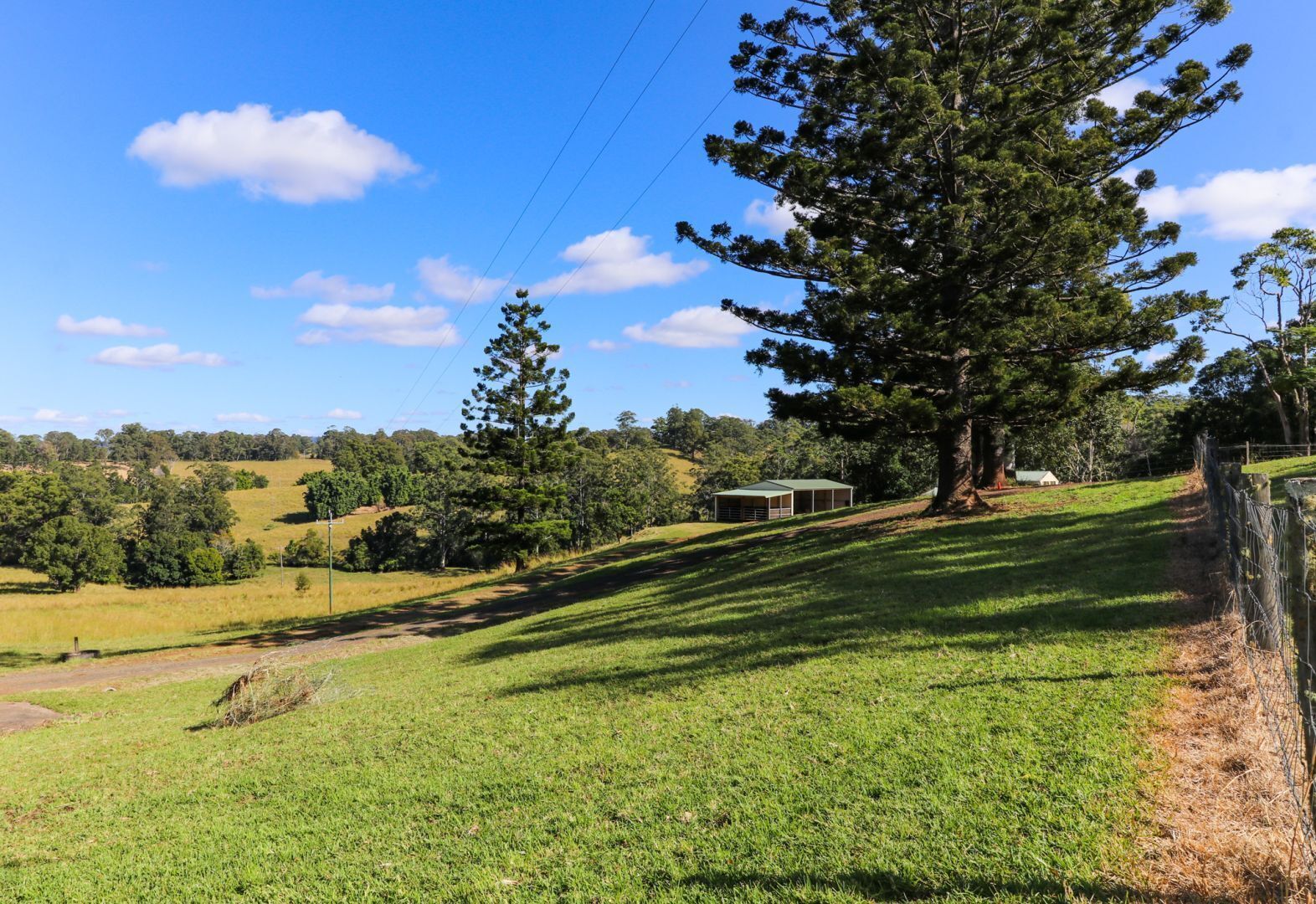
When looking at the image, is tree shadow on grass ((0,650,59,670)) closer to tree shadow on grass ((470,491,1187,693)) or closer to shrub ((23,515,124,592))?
tree shadow on grass ((470,491,1187,693))

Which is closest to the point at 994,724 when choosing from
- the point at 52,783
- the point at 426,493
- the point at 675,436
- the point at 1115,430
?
the point at 52,783

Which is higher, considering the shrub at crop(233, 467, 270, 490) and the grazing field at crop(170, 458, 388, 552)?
the shrub at crop(233, 467, 270, 490)

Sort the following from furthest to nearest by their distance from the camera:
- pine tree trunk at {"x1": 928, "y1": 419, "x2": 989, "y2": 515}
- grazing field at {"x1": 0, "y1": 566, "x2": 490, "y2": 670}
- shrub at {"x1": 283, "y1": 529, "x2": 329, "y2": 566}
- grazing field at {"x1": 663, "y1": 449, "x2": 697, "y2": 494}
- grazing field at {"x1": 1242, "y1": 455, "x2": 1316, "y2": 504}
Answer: grazing field at {"x1": 663, "y1": 449, "x2": 697, "y2": 494} < shrub at {"x1": 283, "y1": 529, "x2": 329, "y2": 566} < grazing field at {"x1": 0, "y1": 566, "x2": 490, "y2": 670} < pine tree trunk at {"x1": 928, "y1": 419, "x2": 989, "y2": 515} < grazing field at {"x1": 1242, "y1": 455, "x2": 1316, "y2": 504}

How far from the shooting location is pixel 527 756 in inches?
222

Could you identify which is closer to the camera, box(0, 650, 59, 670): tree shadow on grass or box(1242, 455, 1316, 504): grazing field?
box(1242, 455, 1316, 504): grazing field

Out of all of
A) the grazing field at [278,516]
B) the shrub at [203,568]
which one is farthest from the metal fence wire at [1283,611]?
the grazing field at [278,516]

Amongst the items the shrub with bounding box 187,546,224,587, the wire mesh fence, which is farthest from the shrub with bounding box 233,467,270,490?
the wire mesh fence

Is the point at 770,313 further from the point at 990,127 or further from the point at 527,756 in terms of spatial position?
the point at 527,756

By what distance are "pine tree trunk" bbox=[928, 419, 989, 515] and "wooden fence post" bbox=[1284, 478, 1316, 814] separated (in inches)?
495

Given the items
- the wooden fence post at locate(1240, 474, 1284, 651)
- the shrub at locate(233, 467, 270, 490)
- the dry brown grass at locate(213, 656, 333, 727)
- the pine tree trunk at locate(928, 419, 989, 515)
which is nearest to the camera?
the wooden fence post at locate(1240, 474, 1284, 651)

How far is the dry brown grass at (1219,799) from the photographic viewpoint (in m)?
2.85

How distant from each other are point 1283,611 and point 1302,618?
1663 mm

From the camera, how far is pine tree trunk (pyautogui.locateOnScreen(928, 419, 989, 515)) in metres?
15.6

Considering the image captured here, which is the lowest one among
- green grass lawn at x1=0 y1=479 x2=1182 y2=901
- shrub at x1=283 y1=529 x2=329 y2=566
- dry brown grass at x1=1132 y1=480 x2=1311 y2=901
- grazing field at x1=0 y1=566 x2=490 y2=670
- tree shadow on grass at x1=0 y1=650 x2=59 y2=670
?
shrub at x1=283 y1=529 x2=329 y2=566
